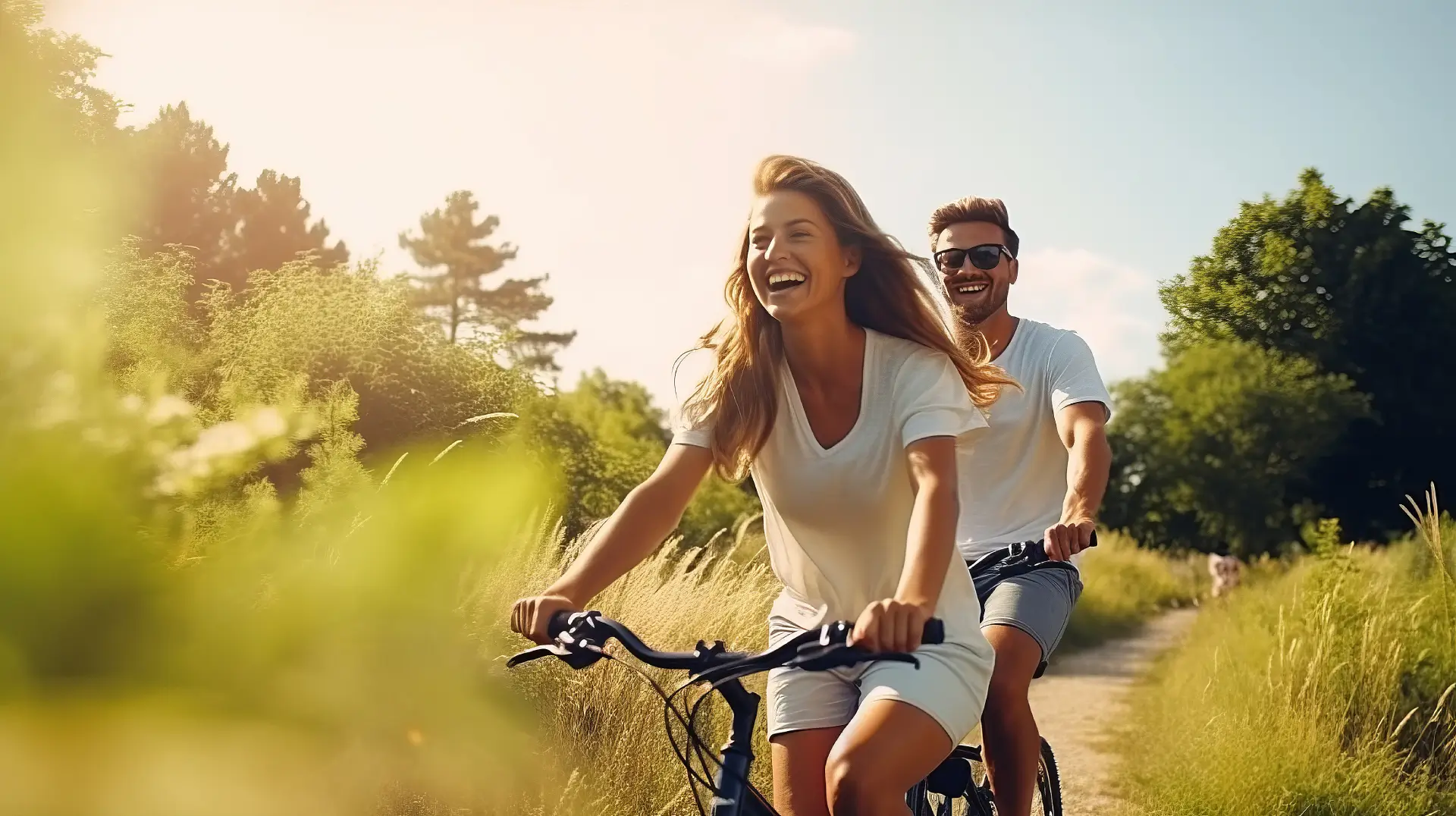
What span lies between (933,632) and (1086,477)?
77.3 inches

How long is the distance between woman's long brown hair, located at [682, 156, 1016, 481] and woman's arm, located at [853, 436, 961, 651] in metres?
0.38

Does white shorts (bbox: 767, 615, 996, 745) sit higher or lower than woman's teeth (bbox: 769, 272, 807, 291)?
lower

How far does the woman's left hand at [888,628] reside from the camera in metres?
2.40

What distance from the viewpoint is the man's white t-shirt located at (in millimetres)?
4367

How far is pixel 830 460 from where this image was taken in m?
3.02

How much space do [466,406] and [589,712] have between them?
3825 millimetres

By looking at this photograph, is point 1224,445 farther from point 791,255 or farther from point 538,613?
point 538,613

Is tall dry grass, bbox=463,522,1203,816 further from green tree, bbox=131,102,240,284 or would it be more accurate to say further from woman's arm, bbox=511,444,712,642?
green tree, bbox=131,102,240,284

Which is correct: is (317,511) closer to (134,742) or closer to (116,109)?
(134,742)

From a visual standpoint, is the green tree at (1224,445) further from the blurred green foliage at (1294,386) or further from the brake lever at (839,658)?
the brake lever at (839,658)

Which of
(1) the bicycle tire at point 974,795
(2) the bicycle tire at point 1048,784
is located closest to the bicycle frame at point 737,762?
(1) the bicycle tire at point 974,795

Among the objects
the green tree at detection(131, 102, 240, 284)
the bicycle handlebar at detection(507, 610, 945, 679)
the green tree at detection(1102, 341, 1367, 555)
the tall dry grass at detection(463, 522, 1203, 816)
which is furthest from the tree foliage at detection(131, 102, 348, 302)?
the green tree at detection(1102, 341, 1367, 555)

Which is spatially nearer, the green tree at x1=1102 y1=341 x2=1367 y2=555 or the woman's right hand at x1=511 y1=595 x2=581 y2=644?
the woman's right hand at x1=511 y1=595 x2=581 y2=644

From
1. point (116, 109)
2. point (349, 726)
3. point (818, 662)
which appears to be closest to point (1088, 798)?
point (349, 726)
